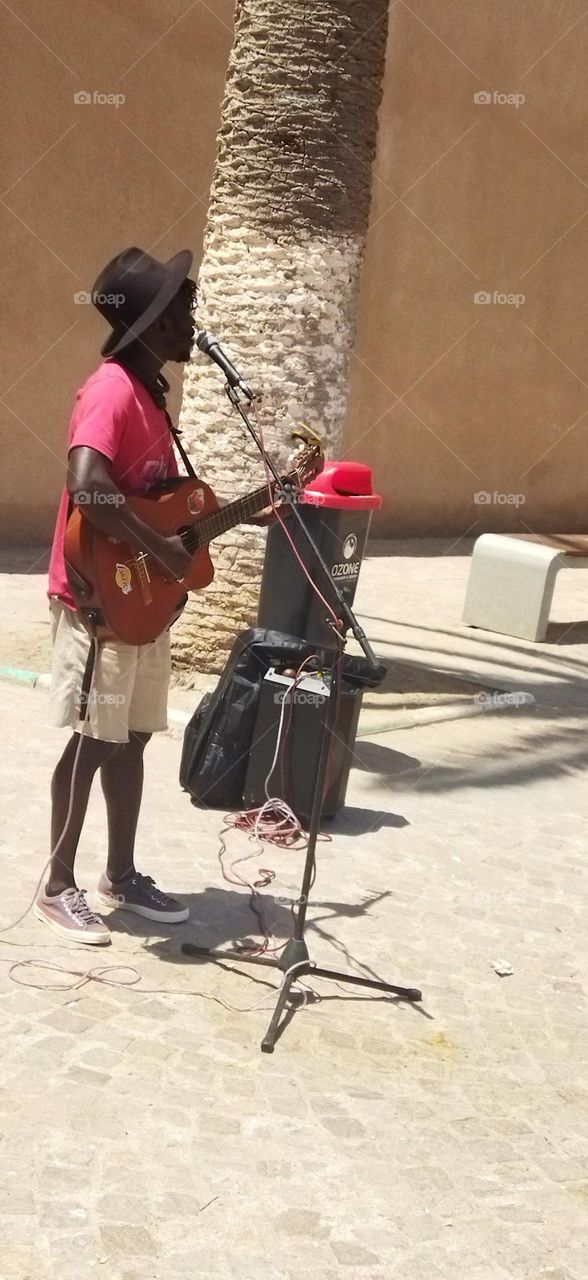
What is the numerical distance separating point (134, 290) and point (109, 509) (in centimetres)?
61

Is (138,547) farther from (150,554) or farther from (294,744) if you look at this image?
(294,744)

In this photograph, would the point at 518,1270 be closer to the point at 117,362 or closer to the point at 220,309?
the point at 117,362

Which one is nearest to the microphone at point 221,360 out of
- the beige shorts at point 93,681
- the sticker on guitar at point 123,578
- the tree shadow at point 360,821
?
the sticker on guitar at point 123,578

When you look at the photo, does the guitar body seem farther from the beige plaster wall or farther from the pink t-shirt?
the beige plaster wall

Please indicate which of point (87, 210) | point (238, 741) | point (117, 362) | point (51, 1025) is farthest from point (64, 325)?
point (51, 1025)

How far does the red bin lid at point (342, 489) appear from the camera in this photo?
5.89 metres

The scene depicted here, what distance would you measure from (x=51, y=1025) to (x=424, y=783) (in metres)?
2.88

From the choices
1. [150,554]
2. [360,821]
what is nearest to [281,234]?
[360,821]

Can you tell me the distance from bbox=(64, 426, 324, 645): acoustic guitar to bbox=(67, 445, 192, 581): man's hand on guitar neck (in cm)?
6

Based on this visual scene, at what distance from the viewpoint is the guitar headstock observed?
4137 mm

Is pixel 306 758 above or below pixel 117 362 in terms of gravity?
below

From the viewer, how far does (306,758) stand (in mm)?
5551

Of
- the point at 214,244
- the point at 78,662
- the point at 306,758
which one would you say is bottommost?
the point at 306,758

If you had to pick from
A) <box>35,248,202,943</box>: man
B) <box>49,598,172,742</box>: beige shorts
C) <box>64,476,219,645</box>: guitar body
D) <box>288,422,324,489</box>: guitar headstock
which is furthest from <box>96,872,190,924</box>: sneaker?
<box>288,422,324,489</box>: guitar headstock
